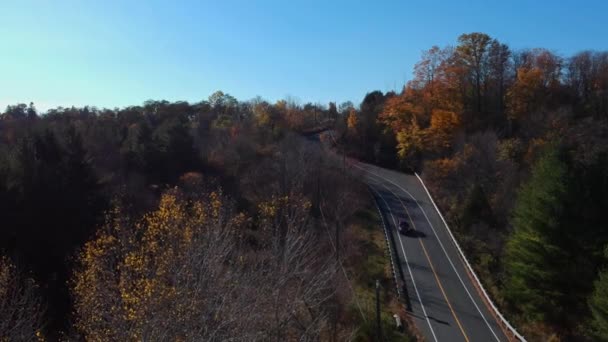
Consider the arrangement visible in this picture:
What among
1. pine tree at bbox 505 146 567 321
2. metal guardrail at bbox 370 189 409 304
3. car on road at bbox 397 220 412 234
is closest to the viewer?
pine tree at bbox 505 146 567 321

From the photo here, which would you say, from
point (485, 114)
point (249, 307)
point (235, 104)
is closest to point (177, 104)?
point (235, 104)

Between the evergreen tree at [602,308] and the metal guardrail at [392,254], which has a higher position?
the evergreen tree at [602,308]

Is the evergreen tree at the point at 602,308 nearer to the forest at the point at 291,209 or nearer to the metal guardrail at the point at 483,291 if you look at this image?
the forest at the point at 291,209

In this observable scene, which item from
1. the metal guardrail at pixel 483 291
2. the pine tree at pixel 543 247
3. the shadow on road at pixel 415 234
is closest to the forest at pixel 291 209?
the pine tree at pixel 543 247

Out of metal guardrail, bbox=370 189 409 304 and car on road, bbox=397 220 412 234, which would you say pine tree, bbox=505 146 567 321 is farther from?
car on road, bbox=397 220 412 234

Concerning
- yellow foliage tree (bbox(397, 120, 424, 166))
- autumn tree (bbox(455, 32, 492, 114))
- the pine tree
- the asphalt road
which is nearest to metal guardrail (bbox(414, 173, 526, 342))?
the asphalt road

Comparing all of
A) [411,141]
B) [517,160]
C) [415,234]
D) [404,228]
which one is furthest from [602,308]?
[411,141]

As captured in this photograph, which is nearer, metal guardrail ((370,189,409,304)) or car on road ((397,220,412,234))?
metal guardrail ((370,189,409,304))
